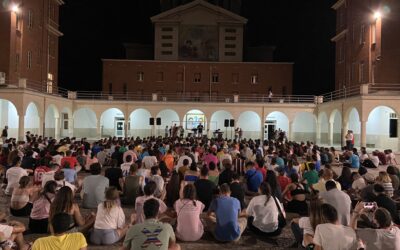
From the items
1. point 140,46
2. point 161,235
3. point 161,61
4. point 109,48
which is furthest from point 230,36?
point 161,235

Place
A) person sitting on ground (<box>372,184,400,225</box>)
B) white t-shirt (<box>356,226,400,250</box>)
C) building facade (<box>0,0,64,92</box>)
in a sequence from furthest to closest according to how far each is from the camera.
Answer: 1. building facade (<box>0,0,64,92</box>)
2. person sitting on ground (<box>372,184,400,225</box>)
3. white t-shirt (<box>356,226,400,250</box>)

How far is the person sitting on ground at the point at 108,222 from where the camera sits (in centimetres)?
686

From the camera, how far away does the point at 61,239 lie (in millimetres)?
4504

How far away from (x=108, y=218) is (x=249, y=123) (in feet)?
124

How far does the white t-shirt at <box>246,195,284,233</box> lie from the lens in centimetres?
748

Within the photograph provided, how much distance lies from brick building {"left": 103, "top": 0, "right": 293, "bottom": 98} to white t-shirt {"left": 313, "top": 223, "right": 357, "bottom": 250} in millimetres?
42343

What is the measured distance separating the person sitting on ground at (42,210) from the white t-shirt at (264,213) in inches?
137

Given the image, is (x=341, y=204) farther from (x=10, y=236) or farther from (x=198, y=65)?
(x=198, y=65)

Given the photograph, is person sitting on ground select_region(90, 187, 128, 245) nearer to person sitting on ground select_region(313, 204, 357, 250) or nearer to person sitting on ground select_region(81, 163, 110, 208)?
person sitting on ground select_region(81, 163, 110, 208)

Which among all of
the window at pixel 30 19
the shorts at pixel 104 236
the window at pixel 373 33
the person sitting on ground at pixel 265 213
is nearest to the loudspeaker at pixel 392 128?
the window at pixel 373 33

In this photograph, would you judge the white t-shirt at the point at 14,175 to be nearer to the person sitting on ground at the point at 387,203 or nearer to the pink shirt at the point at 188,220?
the pink shirt at the point at 188,220

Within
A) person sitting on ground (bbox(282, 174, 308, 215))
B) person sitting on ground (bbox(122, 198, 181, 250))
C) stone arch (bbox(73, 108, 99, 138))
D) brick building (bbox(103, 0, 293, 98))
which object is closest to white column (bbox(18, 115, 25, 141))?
stone arch (bbox(73, 108, 99, 138))

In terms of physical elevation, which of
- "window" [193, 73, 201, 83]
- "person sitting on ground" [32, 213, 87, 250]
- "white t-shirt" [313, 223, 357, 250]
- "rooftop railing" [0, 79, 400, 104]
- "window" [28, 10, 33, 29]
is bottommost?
"white t-shirt" [313, 223, 357, 250]

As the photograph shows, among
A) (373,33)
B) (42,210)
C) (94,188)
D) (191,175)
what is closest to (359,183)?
(191,175)
